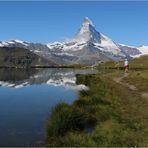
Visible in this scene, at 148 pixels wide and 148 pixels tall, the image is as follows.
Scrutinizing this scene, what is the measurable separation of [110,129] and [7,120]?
13.7 metres

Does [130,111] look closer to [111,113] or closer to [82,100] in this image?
[111,113]

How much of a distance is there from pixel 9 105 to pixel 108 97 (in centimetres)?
1369

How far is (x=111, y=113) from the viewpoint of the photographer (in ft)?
109

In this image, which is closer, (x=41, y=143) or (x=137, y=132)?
(x=137, y=132)

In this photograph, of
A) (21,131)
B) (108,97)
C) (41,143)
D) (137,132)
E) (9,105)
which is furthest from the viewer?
(9,105)

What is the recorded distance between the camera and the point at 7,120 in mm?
37062

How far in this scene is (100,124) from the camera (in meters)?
29.7

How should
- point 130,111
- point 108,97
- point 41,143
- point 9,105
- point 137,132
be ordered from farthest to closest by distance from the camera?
point 9,105
point 108,97
point 130,111
point 41,143
point 137,132

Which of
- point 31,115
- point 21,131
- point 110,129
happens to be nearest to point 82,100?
point 31,115

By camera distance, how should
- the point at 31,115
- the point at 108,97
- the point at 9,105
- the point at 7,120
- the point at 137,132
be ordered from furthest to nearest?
1. the point at 9,105
2. the point at 108,97
3. the point at 31,115
4. the point at 7,120
5. the point at 137,132

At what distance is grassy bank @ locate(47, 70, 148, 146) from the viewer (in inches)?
926

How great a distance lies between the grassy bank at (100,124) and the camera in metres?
23.5

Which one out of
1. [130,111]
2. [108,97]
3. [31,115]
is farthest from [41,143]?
[108,97]

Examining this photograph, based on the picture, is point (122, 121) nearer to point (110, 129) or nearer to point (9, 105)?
point (110, 129)
